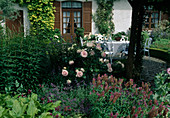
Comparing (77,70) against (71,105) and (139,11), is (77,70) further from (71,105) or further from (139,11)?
(139,11)

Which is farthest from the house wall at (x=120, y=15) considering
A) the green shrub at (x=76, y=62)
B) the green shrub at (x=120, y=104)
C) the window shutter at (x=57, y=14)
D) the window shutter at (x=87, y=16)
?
the green shrub at (x=120, y=104)

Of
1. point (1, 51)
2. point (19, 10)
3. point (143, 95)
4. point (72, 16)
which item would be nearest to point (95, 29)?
point (72, 16)

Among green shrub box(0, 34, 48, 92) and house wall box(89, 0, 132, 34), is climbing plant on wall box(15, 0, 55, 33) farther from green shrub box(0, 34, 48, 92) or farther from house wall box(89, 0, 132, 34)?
green shrub box(0, 34, 48, 92)

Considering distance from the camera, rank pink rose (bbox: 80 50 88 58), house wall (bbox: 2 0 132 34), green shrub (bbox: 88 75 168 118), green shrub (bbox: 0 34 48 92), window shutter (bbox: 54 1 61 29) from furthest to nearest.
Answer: house wall (bbox: 2 0 132 34), window shutter (bbox: 54 1 61 29), pink rose (bbox: 80 50 88 58), green shrub (bbox: 0 34 48 92), green shrub (bbox: 88 75 168 118)

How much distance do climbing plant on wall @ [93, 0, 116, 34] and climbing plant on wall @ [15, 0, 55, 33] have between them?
274cm

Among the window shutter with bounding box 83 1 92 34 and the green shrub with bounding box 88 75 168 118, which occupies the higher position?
the window shutter with bounding box 83 1 92 34

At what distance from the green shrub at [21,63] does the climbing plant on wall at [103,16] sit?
29.9ft

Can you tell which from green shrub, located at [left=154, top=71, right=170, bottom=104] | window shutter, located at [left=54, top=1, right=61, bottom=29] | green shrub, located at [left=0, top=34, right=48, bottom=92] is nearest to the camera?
green shrub, located at [left=154, top=71, right=170, bottom=104]

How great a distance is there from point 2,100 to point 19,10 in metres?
10.8

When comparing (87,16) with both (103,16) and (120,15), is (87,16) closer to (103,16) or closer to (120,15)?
(103,16)

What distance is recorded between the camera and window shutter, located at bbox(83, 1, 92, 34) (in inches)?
488

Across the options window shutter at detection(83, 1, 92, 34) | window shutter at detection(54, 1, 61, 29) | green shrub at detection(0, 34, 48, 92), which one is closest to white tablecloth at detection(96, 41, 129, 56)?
green shrub at detection(0, 34, 48, 92)

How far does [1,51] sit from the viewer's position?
3.41 m

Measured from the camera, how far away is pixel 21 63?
3.55 metres
